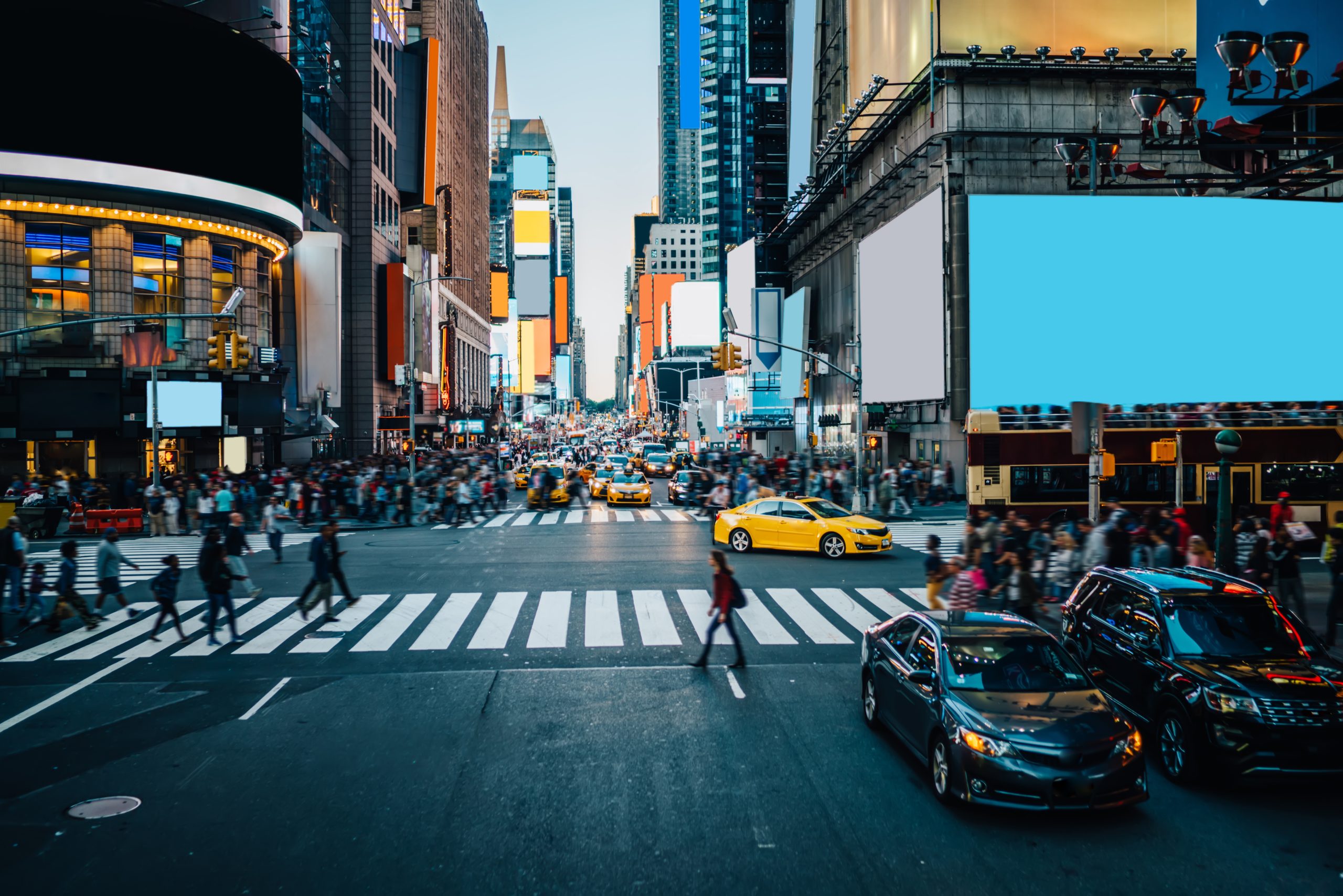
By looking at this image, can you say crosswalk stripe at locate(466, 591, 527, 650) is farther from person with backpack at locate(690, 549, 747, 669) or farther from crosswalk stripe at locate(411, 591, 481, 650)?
person with backpack at locate(690, 549, 747, 669)

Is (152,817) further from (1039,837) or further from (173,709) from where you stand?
(1039,837)

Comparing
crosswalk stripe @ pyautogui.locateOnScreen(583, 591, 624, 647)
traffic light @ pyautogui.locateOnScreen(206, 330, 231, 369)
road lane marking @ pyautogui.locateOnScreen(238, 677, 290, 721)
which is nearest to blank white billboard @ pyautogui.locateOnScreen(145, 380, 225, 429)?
traffic light @ pyautogui.locateOnScreen(206, 330, 231, 369)

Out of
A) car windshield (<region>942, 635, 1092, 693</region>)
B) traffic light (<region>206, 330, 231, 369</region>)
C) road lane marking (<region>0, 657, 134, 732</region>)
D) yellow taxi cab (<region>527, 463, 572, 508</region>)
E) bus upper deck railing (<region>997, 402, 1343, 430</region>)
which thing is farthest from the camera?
yellow taxi cab (<region>527, 463, 572, 508</region>)

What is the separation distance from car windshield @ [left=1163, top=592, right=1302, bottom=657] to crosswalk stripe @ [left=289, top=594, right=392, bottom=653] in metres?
11.1

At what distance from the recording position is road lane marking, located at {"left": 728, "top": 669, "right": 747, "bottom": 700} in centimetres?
1132

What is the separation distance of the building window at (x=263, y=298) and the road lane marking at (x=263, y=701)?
46.4 m

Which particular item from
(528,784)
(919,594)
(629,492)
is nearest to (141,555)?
(629,492)

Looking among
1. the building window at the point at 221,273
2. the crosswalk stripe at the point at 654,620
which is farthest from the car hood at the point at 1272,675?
the building window at the point at 221,273

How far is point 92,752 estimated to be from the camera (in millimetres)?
9523

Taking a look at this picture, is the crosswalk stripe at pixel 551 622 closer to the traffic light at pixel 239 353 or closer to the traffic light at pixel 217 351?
the traffic light at pixel 239 353

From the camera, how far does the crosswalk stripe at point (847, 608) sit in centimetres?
1549

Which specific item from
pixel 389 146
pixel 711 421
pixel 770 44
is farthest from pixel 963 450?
pixel 770 44

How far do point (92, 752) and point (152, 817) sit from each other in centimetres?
224

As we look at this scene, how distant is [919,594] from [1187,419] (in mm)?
11014
